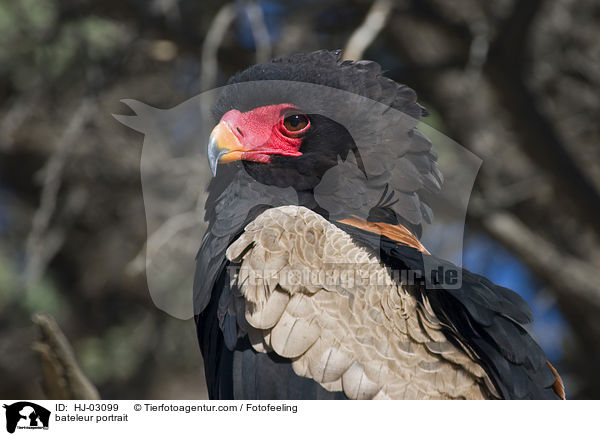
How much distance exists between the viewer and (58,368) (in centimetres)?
170

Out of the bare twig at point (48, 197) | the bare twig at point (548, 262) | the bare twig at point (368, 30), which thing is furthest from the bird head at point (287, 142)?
the bare twig at point (548, 262)

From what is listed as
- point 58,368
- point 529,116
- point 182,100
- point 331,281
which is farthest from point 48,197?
point 529,116

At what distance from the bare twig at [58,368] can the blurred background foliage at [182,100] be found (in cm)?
147

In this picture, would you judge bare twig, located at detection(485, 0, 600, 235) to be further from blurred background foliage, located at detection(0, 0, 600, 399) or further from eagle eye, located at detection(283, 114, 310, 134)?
eagle eye, located at detection(283, 114, 310, 134)

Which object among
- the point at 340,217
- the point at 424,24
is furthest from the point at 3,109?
the point at 340,217

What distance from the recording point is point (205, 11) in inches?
142

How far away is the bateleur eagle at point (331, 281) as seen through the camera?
4.45 feet

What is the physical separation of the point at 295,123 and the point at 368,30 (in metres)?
1.51

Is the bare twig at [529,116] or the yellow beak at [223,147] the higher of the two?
the bare twig at [529,116]

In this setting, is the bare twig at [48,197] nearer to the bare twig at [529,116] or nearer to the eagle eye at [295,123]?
the eagle eye at [295,123]

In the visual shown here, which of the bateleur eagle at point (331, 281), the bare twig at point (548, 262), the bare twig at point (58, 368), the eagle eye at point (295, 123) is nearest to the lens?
the bateleur eagle at point (331, 281)

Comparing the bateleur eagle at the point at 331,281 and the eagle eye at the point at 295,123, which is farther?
the eagle eye at the point at 295,123

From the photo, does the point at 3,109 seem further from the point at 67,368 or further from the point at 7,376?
the point at 67,368

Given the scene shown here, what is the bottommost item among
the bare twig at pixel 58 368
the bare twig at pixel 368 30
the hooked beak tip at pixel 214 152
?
the bare twig at pixel 58 368
